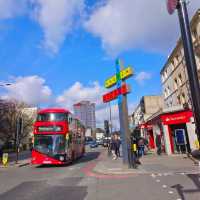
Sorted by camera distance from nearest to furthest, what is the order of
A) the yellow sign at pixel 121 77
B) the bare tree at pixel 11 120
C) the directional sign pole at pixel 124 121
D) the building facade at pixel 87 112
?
the directional sign pole at pixel 124 121 < the yellow sign at pixel 121 77 < the bare tree at pixel 11 120 < the building facade at pixel 87 112

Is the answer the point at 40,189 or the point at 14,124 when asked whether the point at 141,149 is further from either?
the point at 14,124

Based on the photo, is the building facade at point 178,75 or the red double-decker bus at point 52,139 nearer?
the red double-decker bus at point 52,139

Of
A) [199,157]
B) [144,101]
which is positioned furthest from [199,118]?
[144,101]

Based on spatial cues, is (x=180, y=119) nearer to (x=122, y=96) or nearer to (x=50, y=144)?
(x=122, y=96)

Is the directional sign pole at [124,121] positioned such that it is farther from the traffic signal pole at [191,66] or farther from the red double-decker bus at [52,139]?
the traffic signal pole at [191,66]

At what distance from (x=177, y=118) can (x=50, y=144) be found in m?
12.1

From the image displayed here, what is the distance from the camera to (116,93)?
18.8 meters

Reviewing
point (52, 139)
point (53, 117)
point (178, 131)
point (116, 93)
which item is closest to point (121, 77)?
point (116, 93)

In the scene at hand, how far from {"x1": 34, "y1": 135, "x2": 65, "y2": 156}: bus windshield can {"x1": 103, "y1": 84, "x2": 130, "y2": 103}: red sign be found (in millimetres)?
4332

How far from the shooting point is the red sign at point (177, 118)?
960 inches

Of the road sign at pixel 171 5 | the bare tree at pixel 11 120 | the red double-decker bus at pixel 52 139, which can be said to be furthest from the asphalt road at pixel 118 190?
the bare tree at pixel 11 120

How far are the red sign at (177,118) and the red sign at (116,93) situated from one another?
8.58m

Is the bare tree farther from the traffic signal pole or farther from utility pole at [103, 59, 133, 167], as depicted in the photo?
the traffic signal pole

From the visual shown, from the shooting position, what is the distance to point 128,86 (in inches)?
702
